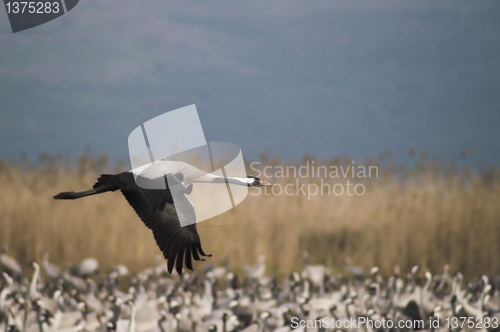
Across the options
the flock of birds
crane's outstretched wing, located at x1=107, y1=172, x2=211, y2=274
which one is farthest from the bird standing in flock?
the flock of birds

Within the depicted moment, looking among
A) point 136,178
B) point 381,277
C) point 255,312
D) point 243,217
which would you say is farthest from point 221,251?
point 136,178

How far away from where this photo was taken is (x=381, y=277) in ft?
24.2

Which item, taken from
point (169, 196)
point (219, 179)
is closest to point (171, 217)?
point (169, 196)

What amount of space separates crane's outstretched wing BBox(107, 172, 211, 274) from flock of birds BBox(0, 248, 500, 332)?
9.30 ft

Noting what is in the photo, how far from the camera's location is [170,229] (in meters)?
3.31

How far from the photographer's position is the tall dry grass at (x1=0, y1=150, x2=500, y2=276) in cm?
735

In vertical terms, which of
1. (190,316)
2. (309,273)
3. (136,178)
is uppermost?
(136,178)

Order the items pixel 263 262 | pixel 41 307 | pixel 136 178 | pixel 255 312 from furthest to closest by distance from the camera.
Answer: pixel 263 262
pixel 255 312
pixel 41 307
pixel 136 178

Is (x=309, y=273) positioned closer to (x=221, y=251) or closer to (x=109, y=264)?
(x=221, y=251)

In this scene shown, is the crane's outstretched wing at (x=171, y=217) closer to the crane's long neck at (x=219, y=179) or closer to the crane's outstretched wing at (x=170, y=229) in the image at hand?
the crane's outstretched wing at (x=170, y=229)

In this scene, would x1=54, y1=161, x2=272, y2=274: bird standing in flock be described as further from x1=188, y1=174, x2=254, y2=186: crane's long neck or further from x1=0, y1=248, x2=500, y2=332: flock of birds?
x1=0, y1=248, x2=500, y2=332: flock of birds

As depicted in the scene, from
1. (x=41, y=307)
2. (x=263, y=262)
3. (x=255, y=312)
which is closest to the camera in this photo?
(x=41, y=307)

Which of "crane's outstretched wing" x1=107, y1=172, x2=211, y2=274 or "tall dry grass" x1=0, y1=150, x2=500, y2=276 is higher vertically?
"crane's outstretched wing" x1=107, y1=172, x2=211, y2=274

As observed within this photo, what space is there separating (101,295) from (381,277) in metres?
2.99
